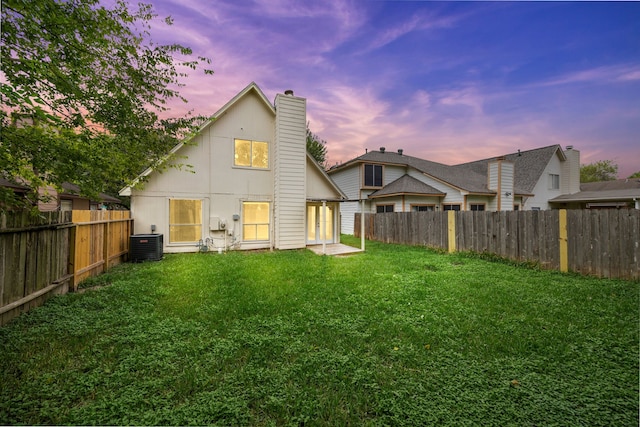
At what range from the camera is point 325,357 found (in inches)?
115

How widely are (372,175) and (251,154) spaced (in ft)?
33.7

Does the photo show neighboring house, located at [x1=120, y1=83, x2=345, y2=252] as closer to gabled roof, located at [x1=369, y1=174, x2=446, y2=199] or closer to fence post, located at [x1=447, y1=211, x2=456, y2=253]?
fence post, located at [x1=447, y1=211, x2=456, y2=253]

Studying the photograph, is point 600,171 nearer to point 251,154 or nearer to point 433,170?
point 433,170

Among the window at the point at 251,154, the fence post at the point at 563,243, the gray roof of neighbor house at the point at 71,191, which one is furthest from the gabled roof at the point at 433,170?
the gray roof of neighbor house at the point at 71,191

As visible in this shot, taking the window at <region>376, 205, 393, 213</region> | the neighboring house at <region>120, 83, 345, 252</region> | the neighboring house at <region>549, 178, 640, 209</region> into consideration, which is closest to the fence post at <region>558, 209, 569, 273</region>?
the neighboring house at <region>120, 83, 345, 252</region>

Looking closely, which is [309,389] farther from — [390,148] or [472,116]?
[390,148]

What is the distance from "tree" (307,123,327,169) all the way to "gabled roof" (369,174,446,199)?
46.2ft

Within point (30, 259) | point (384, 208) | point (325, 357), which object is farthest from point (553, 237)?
point (30, 259)

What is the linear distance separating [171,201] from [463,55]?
10889 mm

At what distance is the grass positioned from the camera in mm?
2139

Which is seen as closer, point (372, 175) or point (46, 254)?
point (46, 254)

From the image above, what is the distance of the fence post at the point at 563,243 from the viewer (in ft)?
23.0

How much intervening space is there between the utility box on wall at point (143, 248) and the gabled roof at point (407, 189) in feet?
42.1

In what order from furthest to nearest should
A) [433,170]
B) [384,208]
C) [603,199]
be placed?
[433,170], [384,208], [603,199]
